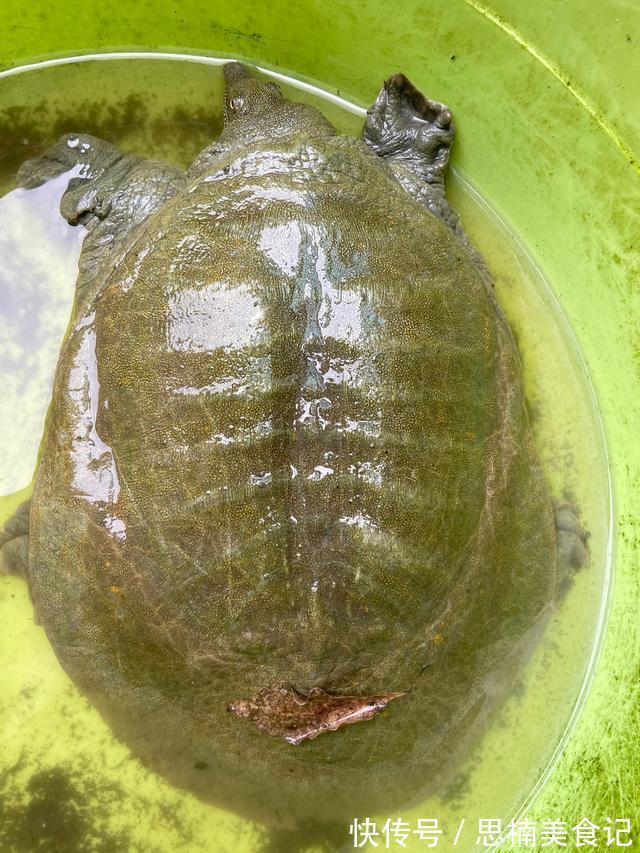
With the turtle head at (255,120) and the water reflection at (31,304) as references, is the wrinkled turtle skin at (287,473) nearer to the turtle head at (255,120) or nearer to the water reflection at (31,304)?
the turtle head at (255,120)

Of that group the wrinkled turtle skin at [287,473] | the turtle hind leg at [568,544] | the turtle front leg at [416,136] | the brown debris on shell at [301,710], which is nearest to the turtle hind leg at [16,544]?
the wrinkled turtle skin at [287,473]

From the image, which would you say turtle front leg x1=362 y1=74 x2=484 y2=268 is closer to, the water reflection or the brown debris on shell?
the water reflection

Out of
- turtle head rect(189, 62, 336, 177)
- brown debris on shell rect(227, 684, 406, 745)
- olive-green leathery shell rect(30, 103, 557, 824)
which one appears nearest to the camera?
olive-green leathery shell rect(30, 103, 557, 824)

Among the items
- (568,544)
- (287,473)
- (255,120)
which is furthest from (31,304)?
(568,544)

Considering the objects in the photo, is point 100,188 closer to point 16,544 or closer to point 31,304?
point 31,304

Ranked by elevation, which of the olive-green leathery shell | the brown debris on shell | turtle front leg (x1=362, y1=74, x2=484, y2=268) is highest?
turtle front leg (x1=362, y1=74, x2=484, y2=268)

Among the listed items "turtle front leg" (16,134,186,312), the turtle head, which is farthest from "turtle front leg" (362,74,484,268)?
"turtle front leg" (16,134,186,312)
